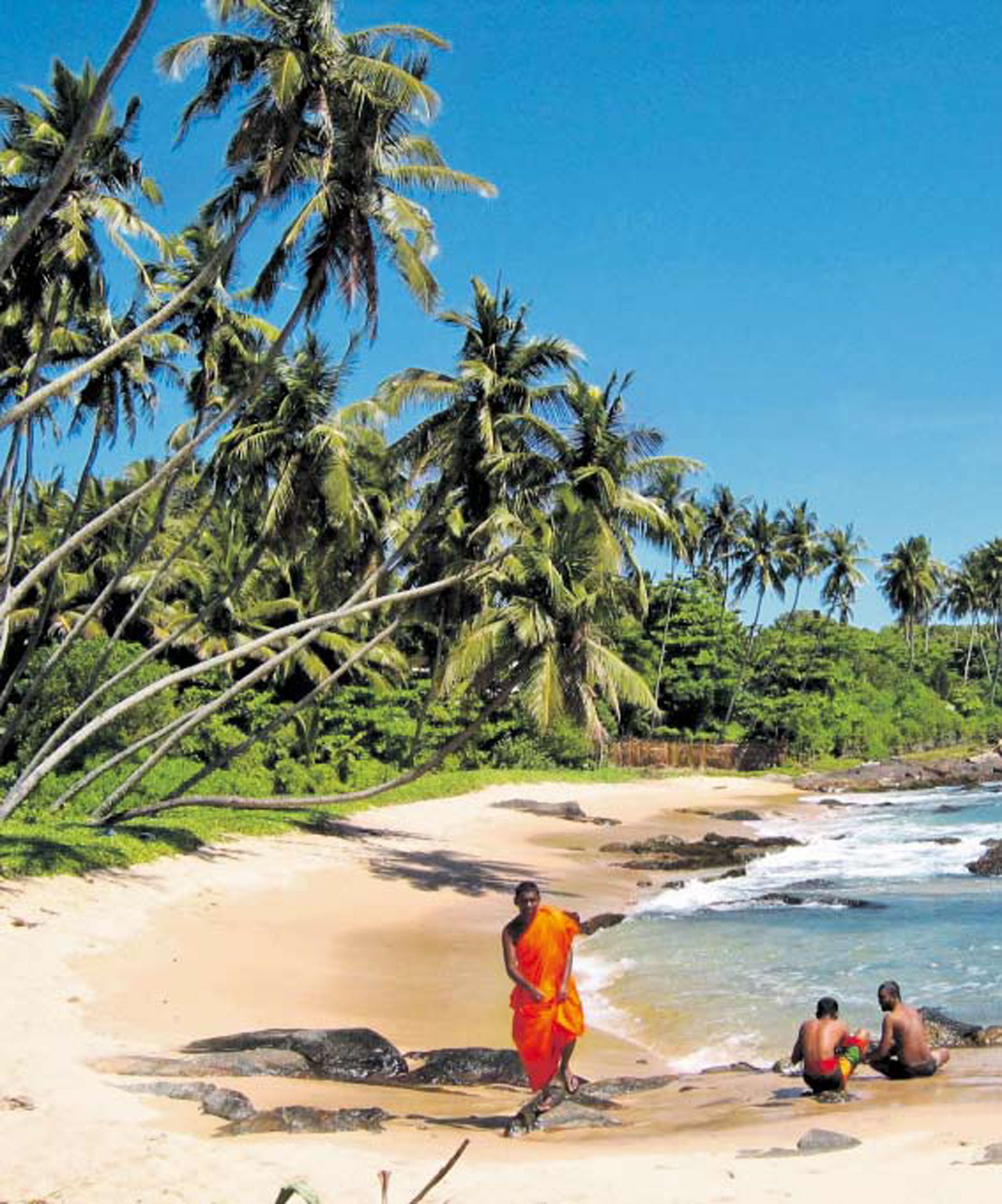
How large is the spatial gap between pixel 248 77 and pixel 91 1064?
12.5m

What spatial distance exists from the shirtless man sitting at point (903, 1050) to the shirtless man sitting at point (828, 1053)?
0.47 meters

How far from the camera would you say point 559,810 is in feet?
107

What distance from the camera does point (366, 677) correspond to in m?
37.3

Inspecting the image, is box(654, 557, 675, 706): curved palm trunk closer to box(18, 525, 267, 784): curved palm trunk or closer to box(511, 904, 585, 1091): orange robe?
box(18, 525, 267, 784): curved palm trunk

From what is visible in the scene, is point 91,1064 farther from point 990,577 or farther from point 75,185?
point 990,577

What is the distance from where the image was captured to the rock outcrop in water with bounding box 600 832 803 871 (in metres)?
24.0

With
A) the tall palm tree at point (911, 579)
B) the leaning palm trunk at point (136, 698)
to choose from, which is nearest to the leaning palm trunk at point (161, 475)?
the leaning palm trunk at point (136, 698)

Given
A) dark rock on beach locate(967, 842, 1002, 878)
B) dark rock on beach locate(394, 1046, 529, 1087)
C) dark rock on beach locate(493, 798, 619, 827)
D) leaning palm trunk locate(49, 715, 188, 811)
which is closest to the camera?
dark rock on beach locate(394, 1046, 529, 1087)

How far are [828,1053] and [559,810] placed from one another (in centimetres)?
2484

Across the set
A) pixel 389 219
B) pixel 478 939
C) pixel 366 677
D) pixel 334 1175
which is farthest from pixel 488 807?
pixel 334 1175

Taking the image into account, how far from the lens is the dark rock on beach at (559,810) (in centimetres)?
3175

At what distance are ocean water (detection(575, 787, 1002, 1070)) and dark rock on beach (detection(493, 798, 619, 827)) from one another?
7.77m

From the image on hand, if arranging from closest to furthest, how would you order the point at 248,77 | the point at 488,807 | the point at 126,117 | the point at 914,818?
the point at 248,77 → the point at 126,117 → the point at 488,807 → the point at 914,818

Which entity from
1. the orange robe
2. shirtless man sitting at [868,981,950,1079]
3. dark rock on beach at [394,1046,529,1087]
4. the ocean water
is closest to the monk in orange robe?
the orange robe
